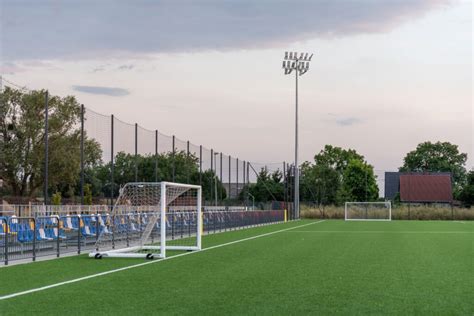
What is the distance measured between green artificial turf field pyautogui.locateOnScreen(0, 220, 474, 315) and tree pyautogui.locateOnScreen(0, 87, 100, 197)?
2516 cm

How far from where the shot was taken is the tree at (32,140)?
39688 millimetres

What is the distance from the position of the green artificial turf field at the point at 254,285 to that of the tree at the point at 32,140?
25.2 metres

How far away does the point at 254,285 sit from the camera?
10.9m

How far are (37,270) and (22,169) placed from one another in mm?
28323

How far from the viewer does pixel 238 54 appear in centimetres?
2788

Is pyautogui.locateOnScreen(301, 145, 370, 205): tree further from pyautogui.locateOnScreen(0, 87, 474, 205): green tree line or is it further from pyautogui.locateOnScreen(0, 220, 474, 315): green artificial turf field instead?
pyautogui.locateOnScreen(0, 220, 474, 315): green artificial turf field

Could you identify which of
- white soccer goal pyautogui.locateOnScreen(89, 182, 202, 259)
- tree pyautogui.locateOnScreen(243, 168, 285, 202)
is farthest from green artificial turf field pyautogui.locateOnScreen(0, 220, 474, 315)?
tree pyautogui.locateOnScreen(243, 168, 285, 202)

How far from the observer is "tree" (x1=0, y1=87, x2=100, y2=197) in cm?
3969

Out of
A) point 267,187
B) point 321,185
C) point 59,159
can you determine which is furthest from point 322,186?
point 59,159

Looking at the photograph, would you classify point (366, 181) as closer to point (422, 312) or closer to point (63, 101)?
point (63, 101)

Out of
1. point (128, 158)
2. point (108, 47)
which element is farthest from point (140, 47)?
point (128, 158)

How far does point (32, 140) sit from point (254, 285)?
33.2 meters

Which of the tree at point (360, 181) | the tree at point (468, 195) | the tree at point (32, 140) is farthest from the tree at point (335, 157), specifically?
the tree at point (32, 140)

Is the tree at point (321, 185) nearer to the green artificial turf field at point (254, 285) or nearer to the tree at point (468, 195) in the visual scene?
the tree at point (468, 195)
